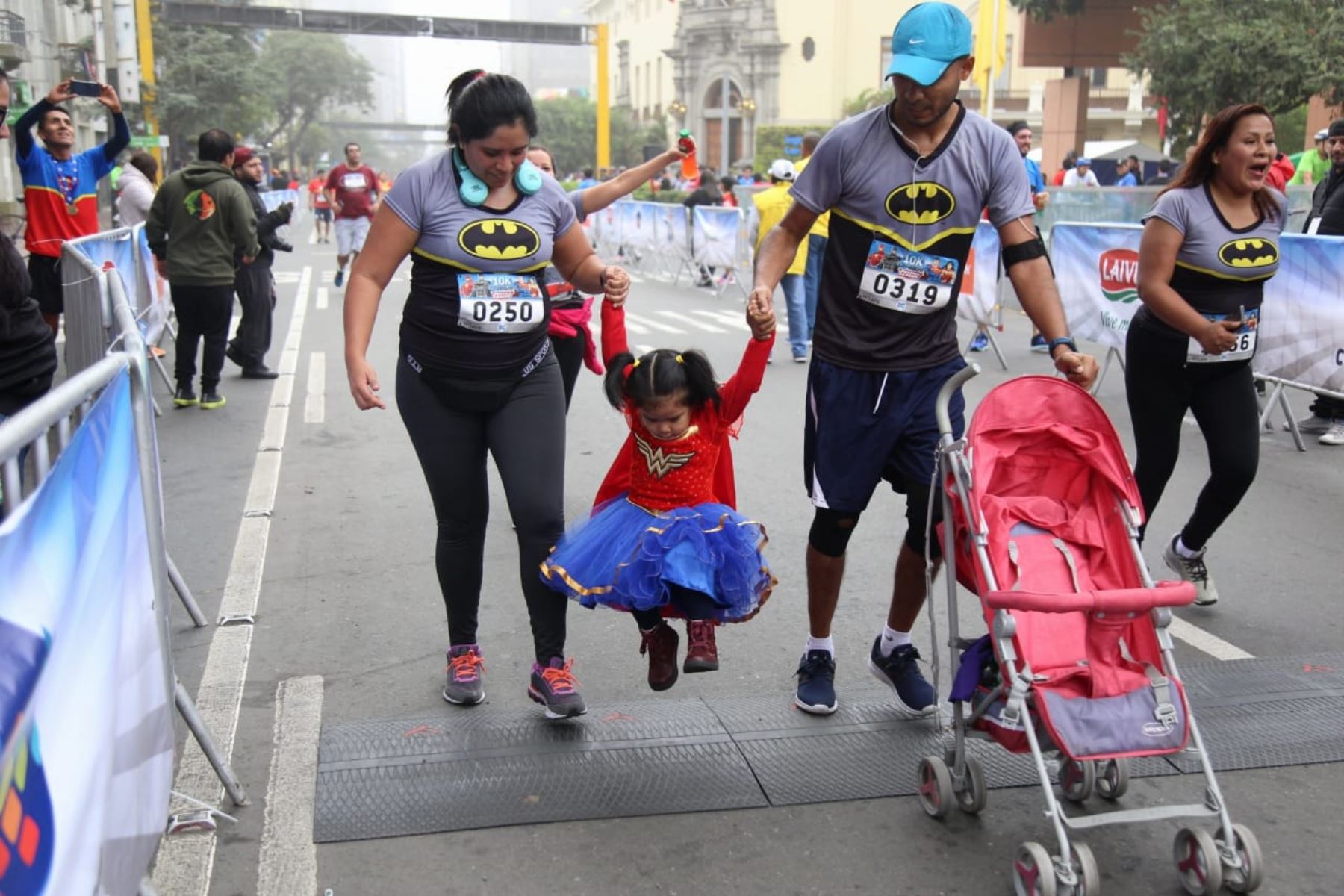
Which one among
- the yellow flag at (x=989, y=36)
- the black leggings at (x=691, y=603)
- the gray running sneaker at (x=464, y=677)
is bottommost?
the gray running sneaker at (x=464, y=677)

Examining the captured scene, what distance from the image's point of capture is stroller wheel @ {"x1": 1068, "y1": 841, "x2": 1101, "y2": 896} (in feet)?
9.45

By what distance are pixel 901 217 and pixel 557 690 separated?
5.68 feet

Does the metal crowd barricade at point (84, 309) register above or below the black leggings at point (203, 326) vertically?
above

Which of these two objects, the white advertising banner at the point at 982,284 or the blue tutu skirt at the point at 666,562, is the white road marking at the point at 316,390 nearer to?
the white advertising banner at the point at 982,284

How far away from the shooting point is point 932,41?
141 inches

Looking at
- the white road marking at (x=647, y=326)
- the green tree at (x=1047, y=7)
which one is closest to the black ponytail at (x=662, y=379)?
the white road marking at (x=647, y=326)

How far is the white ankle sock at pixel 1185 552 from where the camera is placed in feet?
17.5

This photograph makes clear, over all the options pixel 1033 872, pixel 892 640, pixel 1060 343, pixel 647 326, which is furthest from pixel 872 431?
pixel 647 326

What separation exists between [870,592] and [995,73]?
25.2 m

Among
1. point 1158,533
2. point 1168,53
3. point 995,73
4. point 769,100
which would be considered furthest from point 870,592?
point 769,100

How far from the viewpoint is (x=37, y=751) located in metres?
2.00

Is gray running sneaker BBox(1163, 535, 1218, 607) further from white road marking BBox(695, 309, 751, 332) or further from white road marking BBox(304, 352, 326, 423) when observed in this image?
white road marking BBox(695, 309, 751, 332)

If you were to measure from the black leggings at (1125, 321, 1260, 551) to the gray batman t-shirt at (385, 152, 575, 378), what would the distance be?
2.38 metres

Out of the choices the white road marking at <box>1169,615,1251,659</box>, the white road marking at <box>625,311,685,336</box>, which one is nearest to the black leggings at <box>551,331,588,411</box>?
the white road marking at <box>1169,615,1251,659</box>
